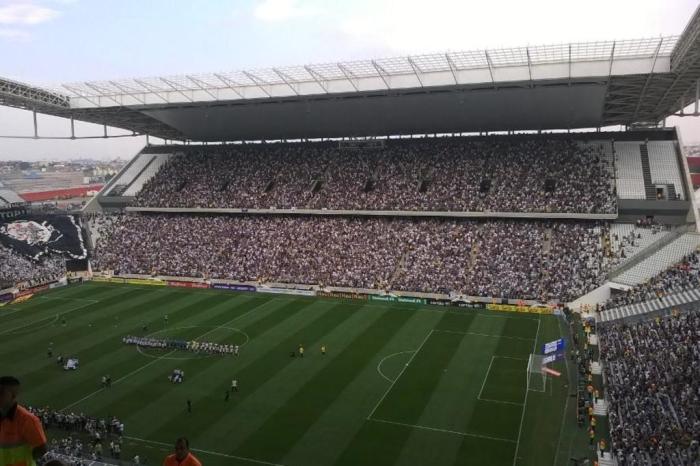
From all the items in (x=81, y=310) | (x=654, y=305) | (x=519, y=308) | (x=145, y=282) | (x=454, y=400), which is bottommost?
(x=454, y=400)

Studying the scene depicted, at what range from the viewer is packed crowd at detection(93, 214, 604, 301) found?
134ft

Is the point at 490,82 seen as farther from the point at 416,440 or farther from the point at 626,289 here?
the point at 416,440

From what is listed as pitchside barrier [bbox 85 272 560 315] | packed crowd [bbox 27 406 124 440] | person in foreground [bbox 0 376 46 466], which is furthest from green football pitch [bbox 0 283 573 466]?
person in foreground [bbox 0 376 46 466]

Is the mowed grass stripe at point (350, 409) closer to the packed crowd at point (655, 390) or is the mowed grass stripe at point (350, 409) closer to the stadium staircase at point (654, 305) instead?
the packed crowd at point (655, 390)

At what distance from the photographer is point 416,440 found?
20.6 m

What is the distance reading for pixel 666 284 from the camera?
32.7 metres

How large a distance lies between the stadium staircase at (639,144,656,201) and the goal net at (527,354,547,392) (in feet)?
80.6

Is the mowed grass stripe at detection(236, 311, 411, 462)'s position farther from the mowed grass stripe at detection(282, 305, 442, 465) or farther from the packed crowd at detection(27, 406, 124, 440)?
the packed crowd at detection(27, 406, 124, 440)

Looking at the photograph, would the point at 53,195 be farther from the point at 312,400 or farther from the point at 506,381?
the point at 506,381

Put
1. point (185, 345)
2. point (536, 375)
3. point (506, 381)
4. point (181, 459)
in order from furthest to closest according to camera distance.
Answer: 1. point (185, 345)
2. point (536, 375)
3. point (506, 381)
4. point (181, 459)

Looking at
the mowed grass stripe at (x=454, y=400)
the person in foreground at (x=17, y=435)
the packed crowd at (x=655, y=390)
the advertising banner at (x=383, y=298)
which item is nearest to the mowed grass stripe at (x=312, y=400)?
the mowed grass stripe at (x=454, y=400)

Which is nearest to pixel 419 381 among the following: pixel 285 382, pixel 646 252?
pixel 285 382

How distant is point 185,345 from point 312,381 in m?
8.51

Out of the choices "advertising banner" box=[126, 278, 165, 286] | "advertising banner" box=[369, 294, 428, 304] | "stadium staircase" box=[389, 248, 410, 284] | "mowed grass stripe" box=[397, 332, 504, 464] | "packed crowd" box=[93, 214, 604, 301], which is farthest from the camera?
"advertising banner" box=[126, 278, 165, 286]
